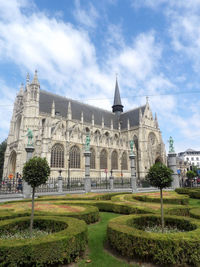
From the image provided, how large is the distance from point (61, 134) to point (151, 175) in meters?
26.8

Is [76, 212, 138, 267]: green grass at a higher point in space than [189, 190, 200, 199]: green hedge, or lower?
higher

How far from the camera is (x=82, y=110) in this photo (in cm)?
4488

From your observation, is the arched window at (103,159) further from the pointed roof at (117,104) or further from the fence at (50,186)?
the pointed roof at (117,104)

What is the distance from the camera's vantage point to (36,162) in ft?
17.6

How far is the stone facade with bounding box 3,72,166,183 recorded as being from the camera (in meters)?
30.5

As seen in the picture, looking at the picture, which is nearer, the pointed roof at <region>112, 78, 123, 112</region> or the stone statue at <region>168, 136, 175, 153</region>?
the stone statue at <region>168, 136, 175, 153</region>

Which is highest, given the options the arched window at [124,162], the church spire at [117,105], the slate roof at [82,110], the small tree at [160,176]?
the church spire at [117,105]

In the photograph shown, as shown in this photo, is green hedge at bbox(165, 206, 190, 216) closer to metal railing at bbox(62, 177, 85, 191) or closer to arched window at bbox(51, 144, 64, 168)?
metal railing at bbox(62, 177, 85, 191)

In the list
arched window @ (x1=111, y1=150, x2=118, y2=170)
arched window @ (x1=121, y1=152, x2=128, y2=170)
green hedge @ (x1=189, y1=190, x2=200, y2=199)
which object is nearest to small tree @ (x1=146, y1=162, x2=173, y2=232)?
green hedge @ (x1=189, y1=190, x2=200, y2=199)

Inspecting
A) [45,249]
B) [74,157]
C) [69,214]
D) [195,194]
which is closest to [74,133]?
[74,157]

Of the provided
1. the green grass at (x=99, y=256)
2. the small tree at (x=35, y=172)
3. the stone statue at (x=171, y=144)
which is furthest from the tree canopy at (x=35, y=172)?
the stone statue at (x=171, y=144)

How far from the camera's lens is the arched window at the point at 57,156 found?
29516 millimetres

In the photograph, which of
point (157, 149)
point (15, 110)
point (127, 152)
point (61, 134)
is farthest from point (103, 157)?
point (15, 110)

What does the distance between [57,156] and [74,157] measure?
11.4 ft
